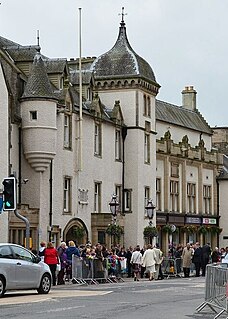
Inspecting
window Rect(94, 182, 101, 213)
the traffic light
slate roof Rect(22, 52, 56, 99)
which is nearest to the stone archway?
window Rect(94, 182, 101, 213)

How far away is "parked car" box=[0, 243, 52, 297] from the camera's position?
26.9 metres

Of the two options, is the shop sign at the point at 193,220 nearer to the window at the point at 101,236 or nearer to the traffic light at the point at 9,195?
the window at the point at 101,236

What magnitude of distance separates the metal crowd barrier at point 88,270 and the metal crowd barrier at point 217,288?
1448 centimetres

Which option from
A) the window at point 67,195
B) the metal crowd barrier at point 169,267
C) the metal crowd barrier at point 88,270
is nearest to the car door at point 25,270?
the metal crowd barrier at point 88,270

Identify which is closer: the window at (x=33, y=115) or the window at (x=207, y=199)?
the window at (x=33, y=115)

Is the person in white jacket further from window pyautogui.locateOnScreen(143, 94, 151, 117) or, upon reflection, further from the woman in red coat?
window pyautogui.locateOnScreen(143, 94, 151, 117)

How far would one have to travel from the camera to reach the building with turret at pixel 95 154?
46219mm

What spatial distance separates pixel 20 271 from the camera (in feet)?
90.0

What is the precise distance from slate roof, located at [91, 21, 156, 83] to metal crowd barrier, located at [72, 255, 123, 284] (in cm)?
2112

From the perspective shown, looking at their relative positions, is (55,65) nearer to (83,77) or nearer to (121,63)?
(83,77)

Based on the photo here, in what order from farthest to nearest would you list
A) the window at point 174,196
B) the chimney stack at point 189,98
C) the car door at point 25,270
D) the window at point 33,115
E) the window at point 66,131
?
the chimney stack at point 189,98 → the window at point 174,196 → the window at point 66,131 → the window at point 33,115 → the car door at point 25,270

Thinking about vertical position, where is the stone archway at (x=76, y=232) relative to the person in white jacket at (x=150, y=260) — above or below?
above

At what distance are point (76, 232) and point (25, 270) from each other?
75.3 feet

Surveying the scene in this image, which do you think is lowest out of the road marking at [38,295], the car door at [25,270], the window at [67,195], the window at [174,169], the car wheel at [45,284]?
the road marking at [38,295]
